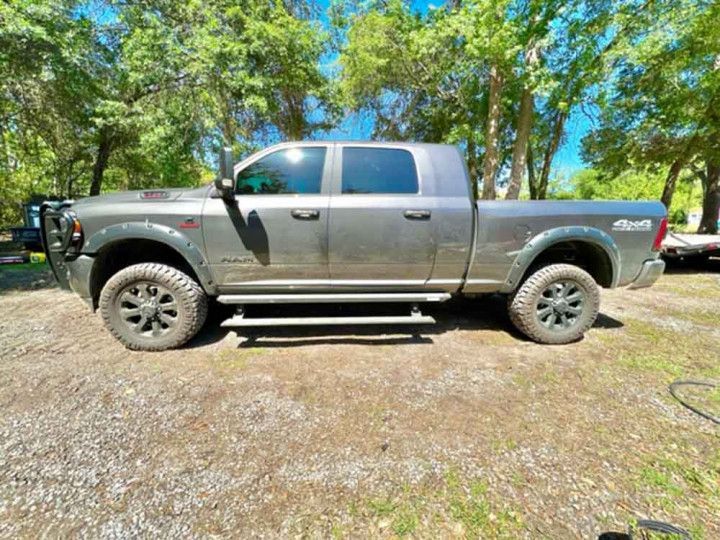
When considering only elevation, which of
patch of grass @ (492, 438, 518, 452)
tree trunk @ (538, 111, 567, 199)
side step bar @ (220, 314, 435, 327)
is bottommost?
patch of grass @ (492, 438, 518, 452)

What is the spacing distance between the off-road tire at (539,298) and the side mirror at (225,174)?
9.91 feet

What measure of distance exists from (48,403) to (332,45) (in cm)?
1169

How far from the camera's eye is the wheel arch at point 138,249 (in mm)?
2850

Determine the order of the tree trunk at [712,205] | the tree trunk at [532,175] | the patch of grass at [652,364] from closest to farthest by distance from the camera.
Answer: the patch of grass at [652,364] < the tree trunk at [712,205] < the tree trunk at [532,175]

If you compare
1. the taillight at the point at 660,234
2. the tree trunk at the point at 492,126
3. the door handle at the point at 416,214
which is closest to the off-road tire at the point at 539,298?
the taillight at the point at 660,234

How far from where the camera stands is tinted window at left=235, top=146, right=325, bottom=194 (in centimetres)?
296

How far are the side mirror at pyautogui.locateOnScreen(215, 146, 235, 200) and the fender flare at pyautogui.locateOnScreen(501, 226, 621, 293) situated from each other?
9.07ft

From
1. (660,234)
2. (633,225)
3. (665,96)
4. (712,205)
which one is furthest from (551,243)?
(712,205)

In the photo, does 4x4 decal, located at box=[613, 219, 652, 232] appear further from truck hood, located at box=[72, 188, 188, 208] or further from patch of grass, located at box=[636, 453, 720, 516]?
truck hood, located at box=[72, 188, 188, 208]

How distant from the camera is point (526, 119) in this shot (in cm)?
908

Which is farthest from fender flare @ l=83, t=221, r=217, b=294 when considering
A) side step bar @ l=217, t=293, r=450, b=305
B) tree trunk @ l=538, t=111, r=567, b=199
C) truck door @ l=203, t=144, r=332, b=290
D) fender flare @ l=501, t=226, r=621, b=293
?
tree trunk @ l=538, t=111, r=567, b=199

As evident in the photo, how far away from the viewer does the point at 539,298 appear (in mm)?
3230

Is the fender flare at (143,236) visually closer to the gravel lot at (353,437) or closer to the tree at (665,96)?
the gravel lot at (353,437)

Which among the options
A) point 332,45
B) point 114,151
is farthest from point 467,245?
point 114,151
